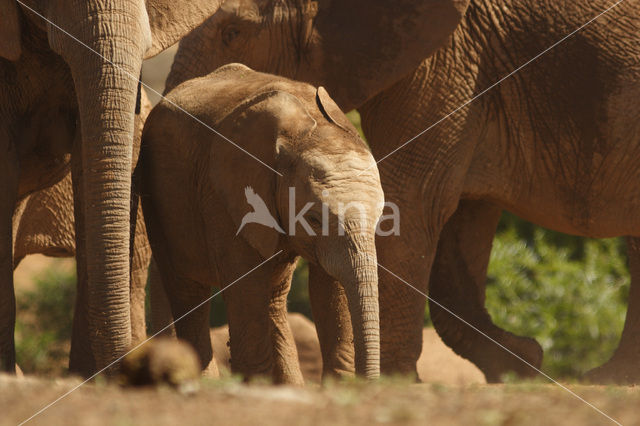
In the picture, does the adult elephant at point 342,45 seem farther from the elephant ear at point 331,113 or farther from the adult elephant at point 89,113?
the elephant ear at point 331,113

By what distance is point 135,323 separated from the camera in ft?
22.8

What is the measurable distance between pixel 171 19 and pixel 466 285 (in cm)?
284

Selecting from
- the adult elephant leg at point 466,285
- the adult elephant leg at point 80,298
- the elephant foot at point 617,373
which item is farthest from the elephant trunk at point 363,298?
the elephant foot at point 617,373

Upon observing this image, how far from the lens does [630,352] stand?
7.67 meters

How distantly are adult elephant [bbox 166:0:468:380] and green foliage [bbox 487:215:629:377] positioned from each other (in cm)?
422

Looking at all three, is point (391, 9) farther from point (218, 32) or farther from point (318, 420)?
point (318, 420)

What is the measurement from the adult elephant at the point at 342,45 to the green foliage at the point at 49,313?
4.57 metres

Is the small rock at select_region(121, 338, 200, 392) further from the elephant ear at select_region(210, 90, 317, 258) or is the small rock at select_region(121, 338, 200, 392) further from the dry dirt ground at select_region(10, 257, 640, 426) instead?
the elephant ear at select_region(210, 90, 317, 258)

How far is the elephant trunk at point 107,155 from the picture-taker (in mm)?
5113

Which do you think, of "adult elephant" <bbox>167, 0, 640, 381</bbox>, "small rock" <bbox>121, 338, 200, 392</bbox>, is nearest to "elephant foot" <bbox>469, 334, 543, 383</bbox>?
"adult elephant" <bbox>167, 0, 640, 381</bbox>

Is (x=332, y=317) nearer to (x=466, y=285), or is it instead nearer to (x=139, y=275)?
(x=139, y=275)

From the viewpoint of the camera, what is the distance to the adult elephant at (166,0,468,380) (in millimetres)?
6742

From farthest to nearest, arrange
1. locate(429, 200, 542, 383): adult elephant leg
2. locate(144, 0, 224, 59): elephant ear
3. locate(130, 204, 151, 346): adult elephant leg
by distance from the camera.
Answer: locate(429, 200, 542, 383): adult elephant leg < locate(130, 204, 151, 346): adult elephant leg < locate(144, 0, 224, 59): elephant ear

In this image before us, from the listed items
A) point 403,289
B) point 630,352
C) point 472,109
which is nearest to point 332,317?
point 403,289
